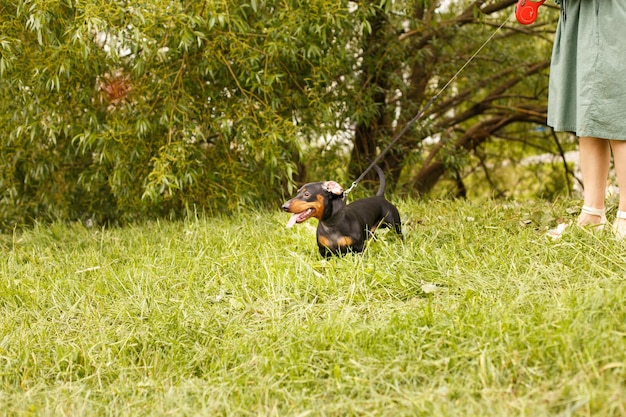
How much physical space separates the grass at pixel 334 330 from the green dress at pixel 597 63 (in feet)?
1.84

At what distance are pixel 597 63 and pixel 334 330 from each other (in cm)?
186

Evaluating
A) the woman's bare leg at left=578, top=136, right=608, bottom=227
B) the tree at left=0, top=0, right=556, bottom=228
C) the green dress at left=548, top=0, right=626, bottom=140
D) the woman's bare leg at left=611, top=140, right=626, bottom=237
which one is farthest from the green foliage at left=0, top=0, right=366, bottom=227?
the woman's bare leg at left=611, top=140, right=626, bottom=237

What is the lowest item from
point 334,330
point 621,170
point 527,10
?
point 334,330

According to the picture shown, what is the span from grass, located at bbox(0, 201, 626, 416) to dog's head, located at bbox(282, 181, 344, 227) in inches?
9.5

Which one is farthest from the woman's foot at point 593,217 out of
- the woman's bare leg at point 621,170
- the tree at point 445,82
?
the tree at point 445,82

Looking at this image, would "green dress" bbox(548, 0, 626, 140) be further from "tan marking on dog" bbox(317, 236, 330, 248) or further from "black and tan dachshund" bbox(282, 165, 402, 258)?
"tan marking on dog" bbox(317, 236, 330, 248)

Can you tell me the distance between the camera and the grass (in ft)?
7.05

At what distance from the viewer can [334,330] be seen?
2.53 meters

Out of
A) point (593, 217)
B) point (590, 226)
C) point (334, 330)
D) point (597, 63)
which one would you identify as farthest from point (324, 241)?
point (597, 63)

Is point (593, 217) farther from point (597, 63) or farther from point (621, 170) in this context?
point (597, 63)

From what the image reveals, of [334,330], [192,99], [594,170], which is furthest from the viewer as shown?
[192,99]

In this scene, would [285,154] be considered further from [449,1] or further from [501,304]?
[449,1]

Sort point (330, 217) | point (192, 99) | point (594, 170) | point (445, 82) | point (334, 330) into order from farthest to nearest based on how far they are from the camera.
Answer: point (445, 82), point (192, 99), point (594, 170), point (330, 217), point (334, 330)

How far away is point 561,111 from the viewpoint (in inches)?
136
